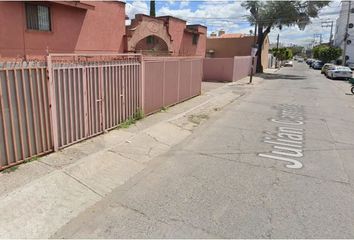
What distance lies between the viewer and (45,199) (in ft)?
13.6

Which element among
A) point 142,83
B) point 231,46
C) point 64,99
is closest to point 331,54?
point 231,46

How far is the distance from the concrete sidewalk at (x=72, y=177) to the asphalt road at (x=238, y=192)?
245mm

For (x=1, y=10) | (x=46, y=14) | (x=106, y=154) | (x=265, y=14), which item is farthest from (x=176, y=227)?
(x=265, y=14)

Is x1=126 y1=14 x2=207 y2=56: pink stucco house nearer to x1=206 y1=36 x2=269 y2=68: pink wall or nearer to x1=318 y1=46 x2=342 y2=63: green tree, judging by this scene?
x1=206 y1=36 x2=269 y2=68: pink wall

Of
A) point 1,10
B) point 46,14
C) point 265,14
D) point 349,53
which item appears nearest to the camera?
point 1,10

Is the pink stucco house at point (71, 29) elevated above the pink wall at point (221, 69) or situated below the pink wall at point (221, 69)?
above

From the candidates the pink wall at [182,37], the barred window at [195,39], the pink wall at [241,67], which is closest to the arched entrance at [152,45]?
the pink wall at [182,37]

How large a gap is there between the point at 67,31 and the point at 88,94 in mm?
6961

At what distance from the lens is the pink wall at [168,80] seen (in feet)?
30.5

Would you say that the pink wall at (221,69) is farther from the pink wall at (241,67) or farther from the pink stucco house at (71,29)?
the pink stucco house at (71,29)

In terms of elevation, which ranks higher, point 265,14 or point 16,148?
point 265,14

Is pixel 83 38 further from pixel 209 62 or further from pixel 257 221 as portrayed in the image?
pixel 209 62

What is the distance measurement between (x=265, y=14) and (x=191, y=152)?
1263 inches

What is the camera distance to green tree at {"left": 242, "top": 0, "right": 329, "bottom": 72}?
33062 mm
